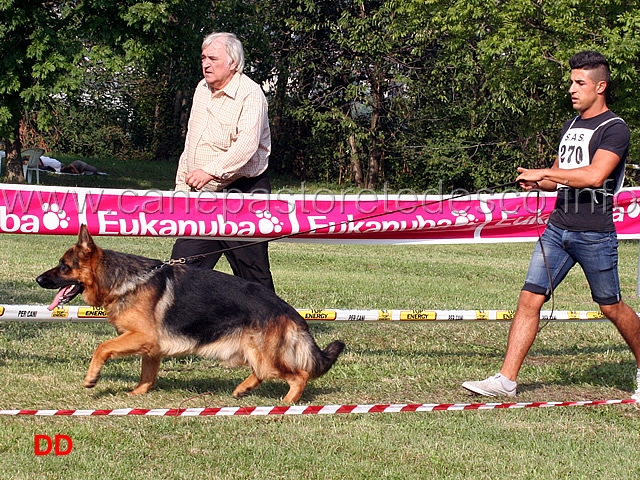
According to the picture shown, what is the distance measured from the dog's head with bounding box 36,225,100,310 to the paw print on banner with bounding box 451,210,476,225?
2863 mm

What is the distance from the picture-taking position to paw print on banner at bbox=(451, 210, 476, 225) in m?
6.19

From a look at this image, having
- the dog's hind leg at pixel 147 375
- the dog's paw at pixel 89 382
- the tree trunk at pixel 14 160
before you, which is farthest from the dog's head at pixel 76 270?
the tree trunk at pixel 14 160

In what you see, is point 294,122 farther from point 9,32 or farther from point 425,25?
point 9,32

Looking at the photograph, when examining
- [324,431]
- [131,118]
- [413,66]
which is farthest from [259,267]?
[131,118]

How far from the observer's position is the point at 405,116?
1167 inches

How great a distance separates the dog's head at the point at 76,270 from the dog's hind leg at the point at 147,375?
0.71 metres

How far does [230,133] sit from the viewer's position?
5426mm

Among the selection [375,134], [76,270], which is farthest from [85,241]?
[375,134]

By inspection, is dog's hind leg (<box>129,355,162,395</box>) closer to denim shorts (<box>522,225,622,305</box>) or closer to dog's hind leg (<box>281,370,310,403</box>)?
dog's hind leg (<box>281,370,310,403</box>)

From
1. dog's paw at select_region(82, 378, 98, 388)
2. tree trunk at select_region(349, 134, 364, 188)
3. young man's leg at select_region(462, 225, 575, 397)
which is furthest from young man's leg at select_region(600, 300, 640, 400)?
tree trunk at select_region(349, 134, 364, 188)

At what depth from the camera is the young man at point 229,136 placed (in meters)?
5.33

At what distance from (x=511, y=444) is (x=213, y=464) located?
5.23 ft

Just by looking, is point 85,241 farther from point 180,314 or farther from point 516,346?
point 516,346

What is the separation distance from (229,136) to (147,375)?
1719 mm
